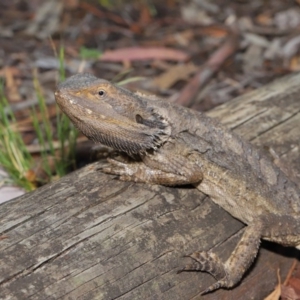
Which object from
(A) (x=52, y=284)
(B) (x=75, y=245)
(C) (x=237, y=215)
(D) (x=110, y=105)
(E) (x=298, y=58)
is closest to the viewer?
(A) (x=52, y=284)

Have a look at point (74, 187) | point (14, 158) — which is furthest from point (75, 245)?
point (14, 158)

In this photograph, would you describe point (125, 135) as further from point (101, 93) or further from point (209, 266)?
point (209, 266)

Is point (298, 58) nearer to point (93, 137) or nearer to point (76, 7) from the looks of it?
point (76, 7)

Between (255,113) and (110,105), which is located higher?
(110,105)

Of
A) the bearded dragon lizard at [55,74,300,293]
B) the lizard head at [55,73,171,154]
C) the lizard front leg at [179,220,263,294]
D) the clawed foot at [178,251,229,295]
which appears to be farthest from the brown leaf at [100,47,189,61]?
the clawed foot at [178,251,229,295]

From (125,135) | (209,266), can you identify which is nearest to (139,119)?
(125,135)

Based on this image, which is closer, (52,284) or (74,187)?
(52,284)

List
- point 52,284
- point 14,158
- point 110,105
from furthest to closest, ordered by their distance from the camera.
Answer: point 14,158, point 110,105, point 52,284

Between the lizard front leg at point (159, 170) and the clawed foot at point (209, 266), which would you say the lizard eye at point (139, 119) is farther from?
the clawed foot at point (209, 266)

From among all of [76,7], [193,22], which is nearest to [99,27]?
[76,7]
